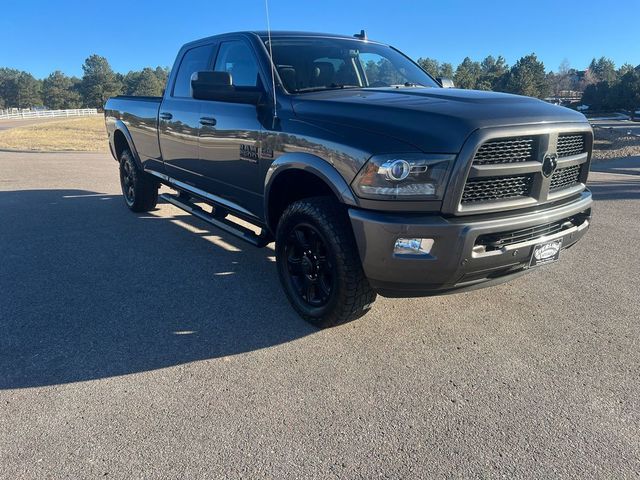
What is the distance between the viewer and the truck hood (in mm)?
2795

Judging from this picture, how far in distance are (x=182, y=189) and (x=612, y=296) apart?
432 centimetres

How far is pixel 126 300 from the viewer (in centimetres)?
404

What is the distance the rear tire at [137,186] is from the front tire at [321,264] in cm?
379

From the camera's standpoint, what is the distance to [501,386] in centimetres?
287

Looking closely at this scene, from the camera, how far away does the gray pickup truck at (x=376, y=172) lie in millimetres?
2811

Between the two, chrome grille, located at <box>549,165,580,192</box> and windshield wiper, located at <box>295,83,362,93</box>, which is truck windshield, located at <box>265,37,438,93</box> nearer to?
windshield wiper, located at <box>295,83,362,93</box>

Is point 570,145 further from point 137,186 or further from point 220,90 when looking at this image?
point 137,186

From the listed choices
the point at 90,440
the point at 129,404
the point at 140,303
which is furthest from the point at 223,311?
the point at 90,440

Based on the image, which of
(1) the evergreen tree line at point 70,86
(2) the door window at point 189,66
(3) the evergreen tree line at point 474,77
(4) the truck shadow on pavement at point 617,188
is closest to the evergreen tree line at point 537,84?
(3) the evergreen tree line at point 474,77

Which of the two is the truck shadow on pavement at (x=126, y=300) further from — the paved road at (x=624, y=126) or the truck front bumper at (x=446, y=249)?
the paved road at (x=624, y=126)

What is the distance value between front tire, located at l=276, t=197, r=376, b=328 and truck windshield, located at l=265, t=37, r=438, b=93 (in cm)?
109

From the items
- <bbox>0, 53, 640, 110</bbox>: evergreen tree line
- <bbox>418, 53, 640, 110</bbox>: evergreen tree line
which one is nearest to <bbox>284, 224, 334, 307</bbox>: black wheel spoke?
<bbox>418, 53, 640, 110</bbox>: evergreen tree line

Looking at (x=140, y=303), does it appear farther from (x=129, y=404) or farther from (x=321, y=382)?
(x=321, y=382)

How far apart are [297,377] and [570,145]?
7.76 feet
